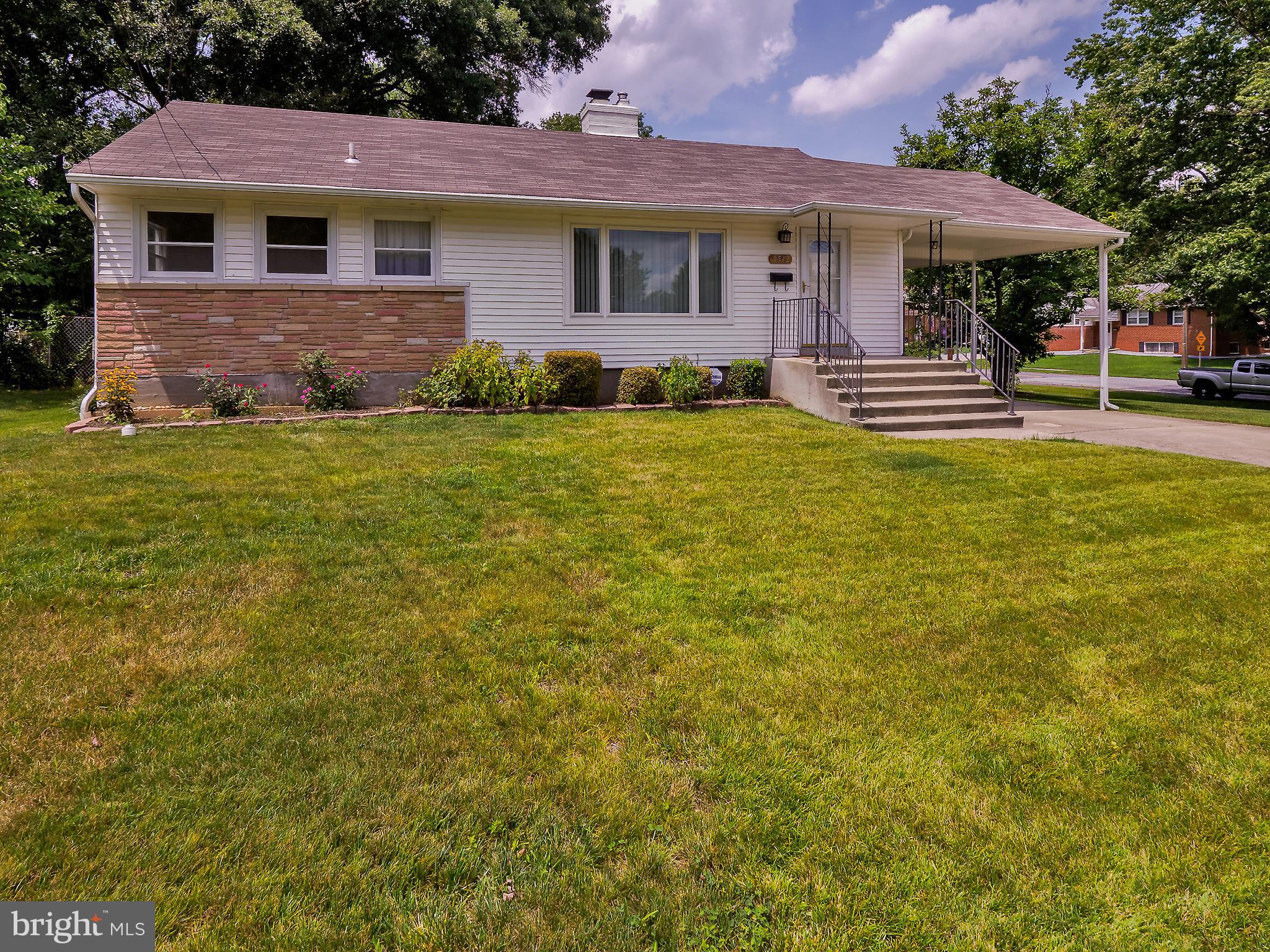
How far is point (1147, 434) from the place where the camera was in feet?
34.6

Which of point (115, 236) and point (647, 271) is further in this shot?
point (647, 271)

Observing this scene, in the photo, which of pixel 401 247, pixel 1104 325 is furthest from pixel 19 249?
pixel 1104 325

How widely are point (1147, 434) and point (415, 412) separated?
10467mm

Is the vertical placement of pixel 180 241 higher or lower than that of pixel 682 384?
higher

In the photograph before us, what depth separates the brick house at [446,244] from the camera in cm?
1088

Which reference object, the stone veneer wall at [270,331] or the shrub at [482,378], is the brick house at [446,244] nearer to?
→ the stone veneer wall at [270,331]

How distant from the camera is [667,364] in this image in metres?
13.0

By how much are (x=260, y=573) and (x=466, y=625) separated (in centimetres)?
149

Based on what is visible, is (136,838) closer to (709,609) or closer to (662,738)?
(662,738)

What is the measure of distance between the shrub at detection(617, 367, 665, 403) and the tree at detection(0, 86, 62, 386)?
489 inches

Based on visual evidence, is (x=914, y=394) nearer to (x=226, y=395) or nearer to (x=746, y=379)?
(x=746, y=379)

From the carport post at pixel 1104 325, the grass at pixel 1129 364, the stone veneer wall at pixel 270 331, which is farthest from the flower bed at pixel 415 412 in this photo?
the grass at pixel 1129 364

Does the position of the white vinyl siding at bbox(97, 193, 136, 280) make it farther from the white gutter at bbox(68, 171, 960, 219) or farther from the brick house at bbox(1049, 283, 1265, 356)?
the brick house at bbox(1049, 283, 1265, 356)

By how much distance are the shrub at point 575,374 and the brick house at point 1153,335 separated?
1659 inches
